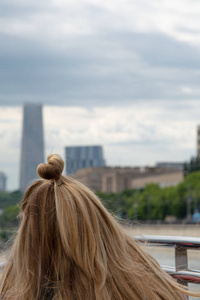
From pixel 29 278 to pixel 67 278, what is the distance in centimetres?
13

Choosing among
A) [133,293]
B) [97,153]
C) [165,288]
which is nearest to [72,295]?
[133,293]

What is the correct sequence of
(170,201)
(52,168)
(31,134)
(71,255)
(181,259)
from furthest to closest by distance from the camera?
(31,134), (170,201), (181,259), (52,168), (71,255)

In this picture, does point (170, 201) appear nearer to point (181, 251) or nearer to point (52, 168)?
point (181, 251)

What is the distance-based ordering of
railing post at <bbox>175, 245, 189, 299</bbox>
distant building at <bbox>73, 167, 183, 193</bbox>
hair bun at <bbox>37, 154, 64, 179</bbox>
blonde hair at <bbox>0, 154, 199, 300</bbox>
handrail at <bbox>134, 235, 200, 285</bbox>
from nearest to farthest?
blonde hair at <bbox>0, 154, 199, 300</bbox>
hair bun at <bbox>37, 154, 64, 179</bbox>
handrail at <bbox>134, 235, 200, 285</bbox>
railing post at <bbox>175, 245, 189, 299</bbox>
distant building at <bbox>73, 167, 183, 193</bbox>

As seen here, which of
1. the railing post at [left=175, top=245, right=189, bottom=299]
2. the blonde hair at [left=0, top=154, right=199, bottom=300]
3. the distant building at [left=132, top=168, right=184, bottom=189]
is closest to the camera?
the blonde hair at [left=0, top=154, right=199, bottom=300]

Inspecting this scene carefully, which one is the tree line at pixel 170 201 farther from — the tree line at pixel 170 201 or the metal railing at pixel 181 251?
the metal railing at pixel 181 251

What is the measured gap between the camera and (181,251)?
10.3ft

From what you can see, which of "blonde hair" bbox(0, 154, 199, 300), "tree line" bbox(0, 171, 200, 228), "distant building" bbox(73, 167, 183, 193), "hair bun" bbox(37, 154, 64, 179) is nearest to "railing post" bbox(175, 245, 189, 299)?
"blonde hair" bbox(0, 154, 199, 300)

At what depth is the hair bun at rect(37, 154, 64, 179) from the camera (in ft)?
7.62

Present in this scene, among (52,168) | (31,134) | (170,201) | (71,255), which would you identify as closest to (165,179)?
(170,201)

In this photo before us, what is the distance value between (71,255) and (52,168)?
1.09 ft

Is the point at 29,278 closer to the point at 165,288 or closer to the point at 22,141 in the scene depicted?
the point at 165,288

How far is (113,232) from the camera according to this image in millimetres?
2273

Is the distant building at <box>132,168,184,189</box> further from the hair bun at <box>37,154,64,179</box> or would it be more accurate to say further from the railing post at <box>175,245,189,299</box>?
the hair bun at <box>37,154,64,179</box>
